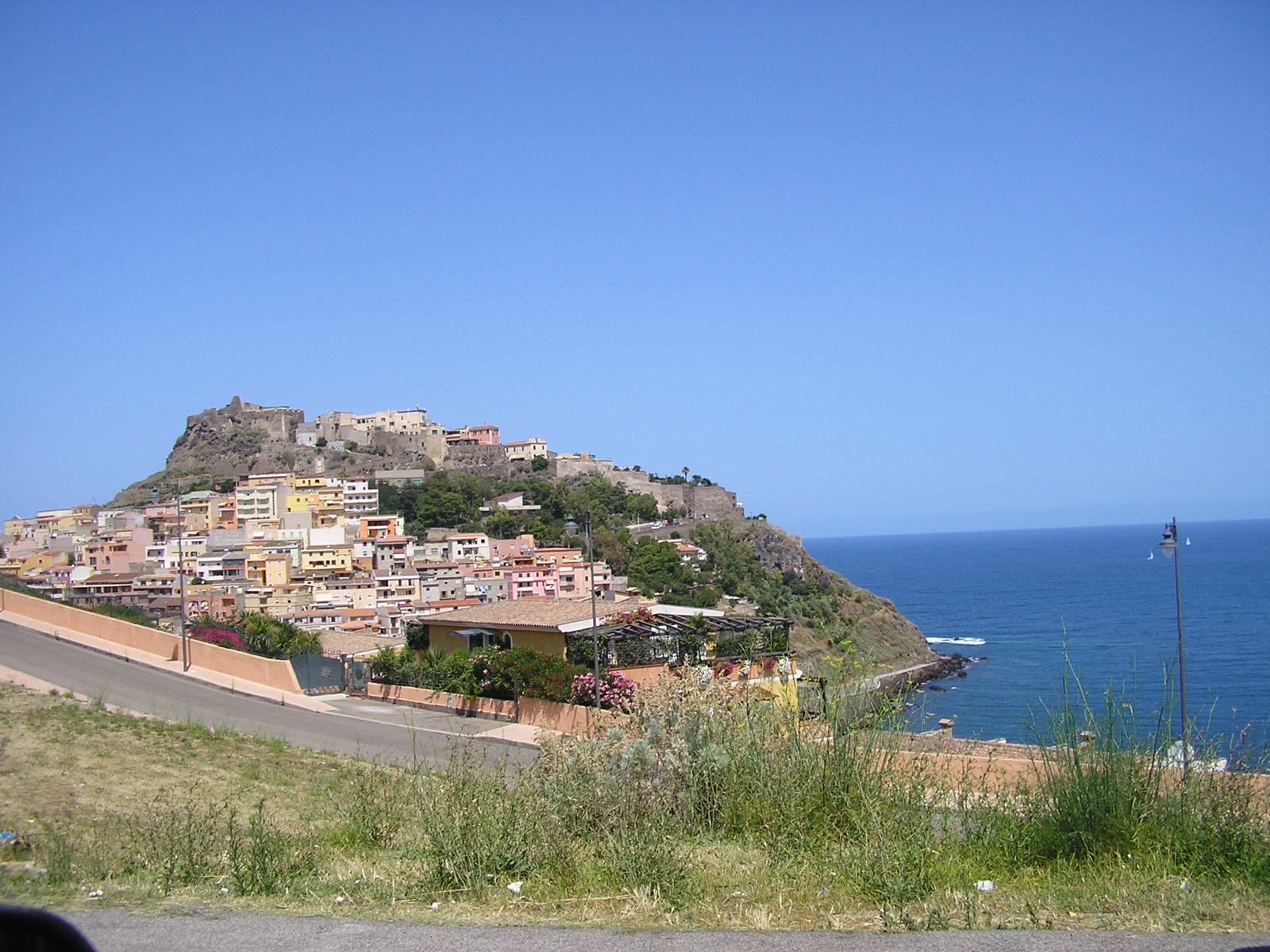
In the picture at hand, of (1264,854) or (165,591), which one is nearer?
(1264,854)

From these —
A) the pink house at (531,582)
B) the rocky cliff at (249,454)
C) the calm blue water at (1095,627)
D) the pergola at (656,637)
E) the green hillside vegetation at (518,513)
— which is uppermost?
the rocky cliff at (249,454)

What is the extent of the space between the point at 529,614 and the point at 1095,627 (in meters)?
43.5

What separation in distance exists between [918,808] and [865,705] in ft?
2.33

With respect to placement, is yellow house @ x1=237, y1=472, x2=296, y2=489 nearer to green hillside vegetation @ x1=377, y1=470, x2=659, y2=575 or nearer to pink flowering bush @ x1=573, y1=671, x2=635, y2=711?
green hillside vegetation @ x1=377, y1=470, x2=659, y2=575

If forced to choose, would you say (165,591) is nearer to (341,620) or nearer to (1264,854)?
(341,620)

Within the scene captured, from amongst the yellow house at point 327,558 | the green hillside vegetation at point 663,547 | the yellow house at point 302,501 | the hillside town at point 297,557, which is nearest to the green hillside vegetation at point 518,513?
the green hillside vegetation at point 663,547

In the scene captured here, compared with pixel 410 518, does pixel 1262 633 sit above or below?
below

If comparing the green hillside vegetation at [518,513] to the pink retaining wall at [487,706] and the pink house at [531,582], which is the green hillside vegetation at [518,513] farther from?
the pink retaining wall at [487,706]

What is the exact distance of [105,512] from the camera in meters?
98.6

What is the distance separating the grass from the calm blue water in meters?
0.57

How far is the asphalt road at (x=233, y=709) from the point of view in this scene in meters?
14.5

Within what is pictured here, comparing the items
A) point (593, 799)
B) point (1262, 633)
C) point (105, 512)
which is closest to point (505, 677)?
point (593, 799)

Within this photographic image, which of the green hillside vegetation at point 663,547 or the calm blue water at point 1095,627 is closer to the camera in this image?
the calm blue water at point 1095,627

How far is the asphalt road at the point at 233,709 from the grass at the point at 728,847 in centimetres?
713
